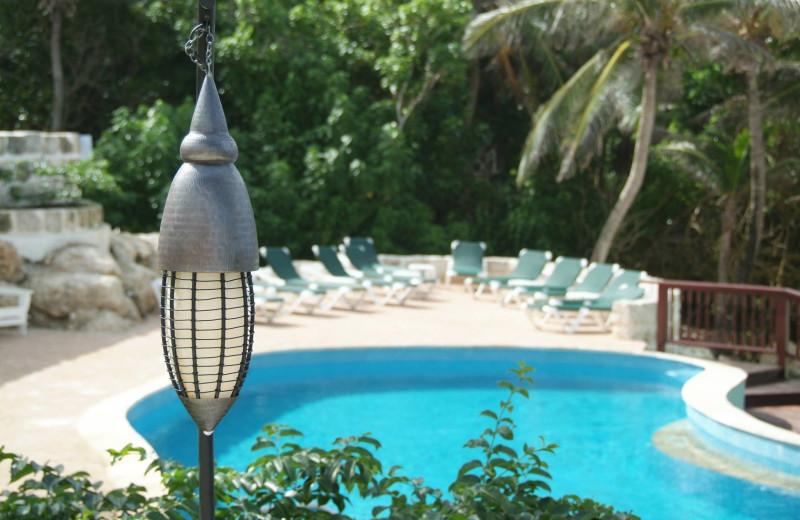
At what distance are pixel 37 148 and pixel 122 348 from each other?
3.82m

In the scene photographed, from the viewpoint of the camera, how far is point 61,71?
19.8 metres

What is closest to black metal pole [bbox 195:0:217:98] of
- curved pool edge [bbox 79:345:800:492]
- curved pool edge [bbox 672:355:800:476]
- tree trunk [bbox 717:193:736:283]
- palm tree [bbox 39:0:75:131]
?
curved pool edge [bbox 79:345:800:492]

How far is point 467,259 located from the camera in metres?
16.6

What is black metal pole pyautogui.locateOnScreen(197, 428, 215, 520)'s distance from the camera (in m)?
3.09

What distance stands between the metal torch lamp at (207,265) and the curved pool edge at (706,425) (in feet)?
10.5

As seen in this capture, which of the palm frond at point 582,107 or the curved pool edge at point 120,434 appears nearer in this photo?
the curved pool edge at point 120,434

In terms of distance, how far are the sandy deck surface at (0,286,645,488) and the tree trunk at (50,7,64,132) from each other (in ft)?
28.0

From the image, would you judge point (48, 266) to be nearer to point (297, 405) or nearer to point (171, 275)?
point (297, 405)

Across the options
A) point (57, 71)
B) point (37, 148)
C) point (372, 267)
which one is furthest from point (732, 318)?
point (57, 71)

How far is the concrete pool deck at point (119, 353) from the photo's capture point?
725 centimetres

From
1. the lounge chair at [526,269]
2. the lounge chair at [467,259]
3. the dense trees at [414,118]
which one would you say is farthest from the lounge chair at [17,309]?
the lounge chair at [467,259]

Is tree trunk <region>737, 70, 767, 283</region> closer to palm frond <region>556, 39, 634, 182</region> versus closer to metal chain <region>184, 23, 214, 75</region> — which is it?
palm frond <region>556, 39, 634, 182</region>

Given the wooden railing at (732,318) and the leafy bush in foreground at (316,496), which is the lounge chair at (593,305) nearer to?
the wooden railing at (732,318)

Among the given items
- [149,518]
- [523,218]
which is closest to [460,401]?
[149,518]
